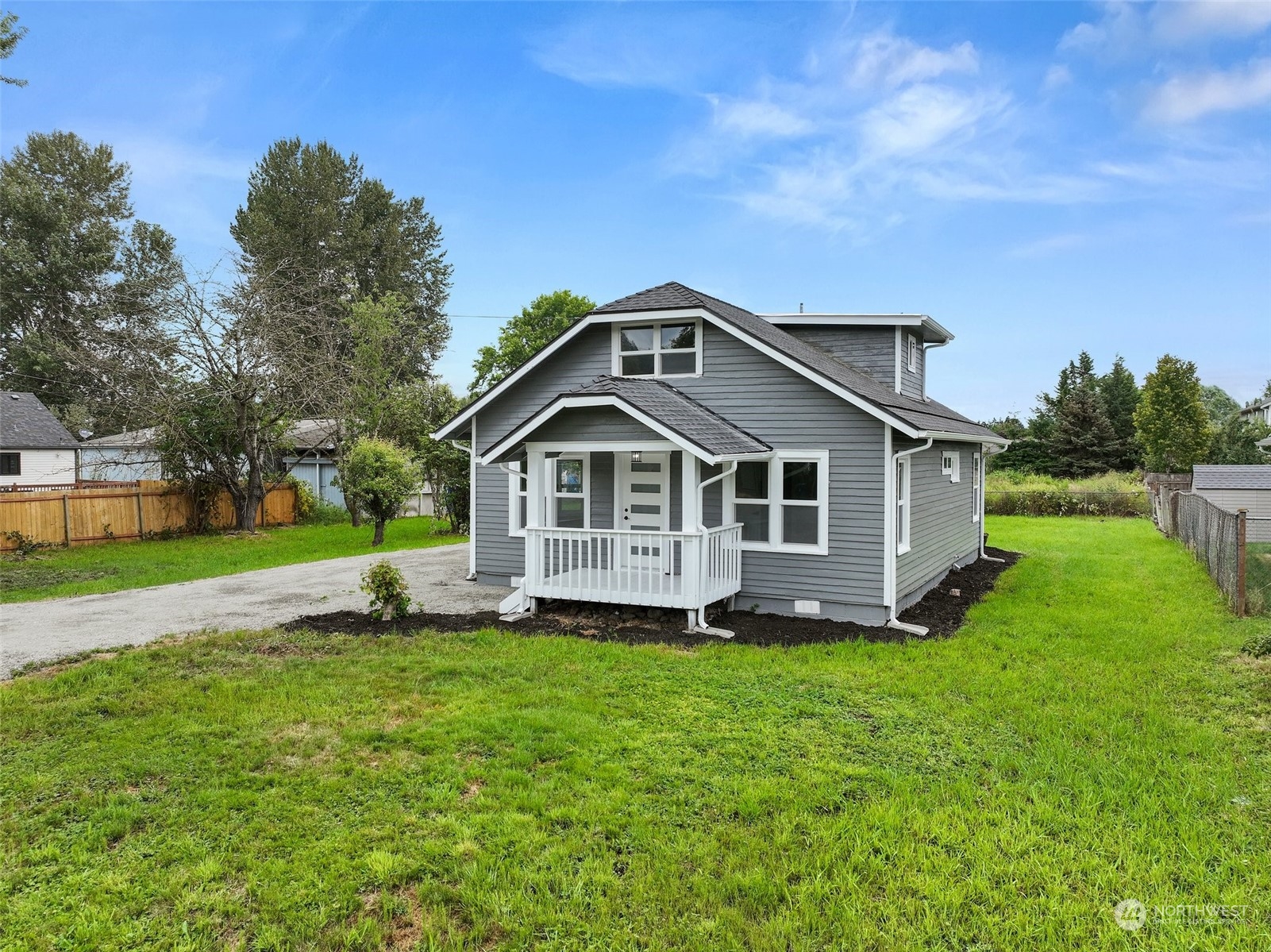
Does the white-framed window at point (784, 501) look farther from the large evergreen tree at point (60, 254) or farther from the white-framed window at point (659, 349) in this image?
the large evergreen tree at point (60, 254)

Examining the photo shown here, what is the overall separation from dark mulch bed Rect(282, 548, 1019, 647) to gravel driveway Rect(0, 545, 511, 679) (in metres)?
0.81

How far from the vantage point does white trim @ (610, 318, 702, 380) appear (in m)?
10.6

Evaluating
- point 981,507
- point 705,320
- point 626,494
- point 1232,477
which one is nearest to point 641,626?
point 626,494

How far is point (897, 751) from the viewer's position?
5195 mm

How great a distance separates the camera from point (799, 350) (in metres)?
10.8

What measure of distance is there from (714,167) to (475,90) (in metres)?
6.12

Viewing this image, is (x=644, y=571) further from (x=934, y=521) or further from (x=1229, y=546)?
(x=1229, y=546)

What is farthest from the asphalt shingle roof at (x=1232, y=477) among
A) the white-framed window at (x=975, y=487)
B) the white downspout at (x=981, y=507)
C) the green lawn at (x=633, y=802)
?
the green lawn at (x=633, y=802)

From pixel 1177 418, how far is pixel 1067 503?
12355mm

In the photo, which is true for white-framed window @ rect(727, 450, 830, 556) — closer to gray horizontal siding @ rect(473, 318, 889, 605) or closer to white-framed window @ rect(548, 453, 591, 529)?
gray horizontal siding @ rect(473, 318, 889, 605)

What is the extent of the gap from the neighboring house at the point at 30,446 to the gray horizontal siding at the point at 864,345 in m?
27.1

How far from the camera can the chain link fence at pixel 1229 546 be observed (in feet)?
31.0

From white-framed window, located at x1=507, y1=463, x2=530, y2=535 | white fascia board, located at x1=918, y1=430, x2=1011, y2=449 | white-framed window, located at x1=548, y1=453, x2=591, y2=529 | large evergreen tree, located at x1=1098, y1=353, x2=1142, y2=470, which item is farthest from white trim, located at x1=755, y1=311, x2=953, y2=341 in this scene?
large evergreen tree, located at x1=1098, y1=353, x2=1142, y2=470

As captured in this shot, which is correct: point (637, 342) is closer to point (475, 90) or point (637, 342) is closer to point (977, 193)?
point (475, 90)
